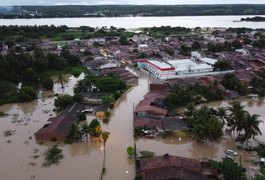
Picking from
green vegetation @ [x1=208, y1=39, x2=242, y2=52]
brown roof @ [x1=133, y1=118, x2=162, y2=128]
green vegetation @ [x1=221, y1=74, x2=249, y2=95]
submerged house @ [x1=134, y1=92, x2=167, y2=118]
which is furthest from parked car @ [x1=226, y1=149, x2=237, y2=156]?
green vegetation @ [x1=208, y1=39, x2=242, y2=52]

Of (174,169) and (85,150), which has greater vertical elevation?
(174,169)

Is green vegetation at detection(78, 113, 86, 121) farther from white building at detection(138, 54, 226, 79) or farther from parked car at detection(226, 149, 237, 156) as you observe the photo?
white building at detection(138, 54, 226, 79)

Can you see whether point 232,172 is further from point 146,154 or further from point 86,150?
point 86,150

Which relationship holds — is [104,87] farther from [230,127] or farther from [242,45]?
[242,45]

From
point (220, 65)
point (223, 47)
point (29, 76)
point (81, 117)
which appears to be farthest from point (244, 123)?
point (223, 47)

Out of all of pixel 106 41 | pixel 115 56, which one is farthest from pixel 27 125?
pixel 106 41

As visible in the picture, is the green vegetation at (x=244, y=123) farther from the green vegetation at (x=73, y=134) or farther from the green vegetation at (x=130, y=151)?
the green vegetation at (x=73, y=134)
